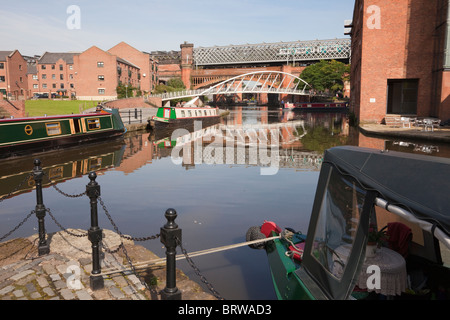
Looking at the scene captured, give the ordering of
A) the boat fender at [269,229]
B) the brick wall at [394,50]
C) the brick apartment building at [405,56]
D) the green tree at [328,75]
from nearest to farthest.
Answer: the boat fender at [269,229]
the brick apartment building at [405,56]
the brick wall at [394,50]
the green tree at [328,75]

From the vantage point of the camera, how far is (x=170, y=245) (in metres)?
3.60

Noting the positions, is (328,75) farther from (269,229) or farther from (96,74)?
(269,229)

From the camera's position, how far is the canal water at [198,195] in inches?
245

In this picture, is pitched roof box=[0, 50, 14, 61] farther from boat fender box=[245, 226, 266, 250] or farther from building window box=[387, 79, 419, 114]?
boat fender box=[245, 226, 266, 250]

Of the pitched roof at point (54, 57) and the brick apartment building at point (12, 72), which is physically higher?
the pitched roof at point (54, 57)

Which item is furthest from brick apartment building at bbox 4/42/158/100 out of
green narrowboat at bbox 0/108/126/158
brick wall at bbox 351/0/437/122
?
brick wall at bbox 351/0/437/122

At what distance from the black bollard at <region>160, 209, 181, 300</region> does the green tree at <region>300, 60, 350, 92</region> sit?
231 feet

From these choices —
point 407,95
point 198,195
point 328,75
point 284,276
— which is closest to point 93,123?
point 198,195

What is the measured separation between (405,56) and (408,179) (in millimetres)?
27928

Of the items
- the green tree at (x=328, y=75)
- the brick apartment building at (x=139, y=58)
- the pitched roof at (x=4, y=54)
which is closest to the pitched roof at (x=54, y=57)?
the pitched roof at (x=4, y=54)

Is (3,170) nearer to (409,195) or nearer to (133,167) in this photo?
(133,167)

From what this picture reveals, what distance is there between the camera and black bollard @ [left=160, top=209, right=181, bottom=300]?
3578mm

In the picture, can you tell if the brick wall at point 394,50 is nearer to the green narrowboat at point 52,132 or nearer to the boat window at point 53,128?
the green narrowboat at point 52,132

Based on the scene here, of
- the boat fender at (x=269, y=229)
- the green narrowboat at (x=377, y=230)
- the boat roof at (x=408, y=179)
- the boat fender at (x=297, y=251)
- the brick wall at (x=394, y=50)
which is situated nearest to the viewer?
the boat roof at (x=408, y=179)
